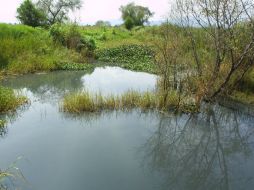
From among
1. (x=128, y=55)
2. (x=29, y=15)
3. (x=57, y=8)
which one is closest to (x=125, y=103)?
(x=128, y=55)

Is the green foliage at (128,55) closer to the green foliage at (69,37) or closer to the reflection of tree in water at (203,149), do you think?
the green foliage at (69,37)

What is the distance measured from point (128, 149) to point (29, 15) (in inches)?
933

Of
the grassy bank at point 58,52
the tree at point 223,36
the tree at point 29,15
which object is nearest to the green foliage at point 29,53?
the grassy bank at point 58,52

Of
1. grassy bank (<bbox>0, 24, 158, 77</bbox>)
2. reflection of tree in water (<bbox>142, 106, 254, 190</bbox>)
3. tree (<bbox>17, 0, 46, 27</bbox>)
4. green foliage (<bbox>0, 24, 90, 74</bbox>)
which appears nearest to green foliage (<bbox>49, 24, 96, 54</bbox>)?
grassy bank (<bbox>0, 24, 158, 77</bbox>)

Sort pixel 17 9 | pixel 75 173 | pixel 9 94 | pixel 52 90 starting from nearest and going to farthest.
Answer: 1. pixel 75 173
2. pixel 9 94
3. pixel 52 90
4. pixel 17 9

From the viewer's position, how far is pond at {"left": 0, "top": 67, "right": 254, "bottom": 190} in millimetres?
5688

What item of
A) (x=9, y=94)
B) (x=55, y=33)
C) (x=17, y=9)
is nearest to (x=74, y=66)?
(x=55, y=33)

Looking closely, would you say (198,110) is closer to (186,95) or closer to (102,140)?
(186,95)

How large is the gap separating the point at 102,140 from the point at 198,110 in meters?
2.97

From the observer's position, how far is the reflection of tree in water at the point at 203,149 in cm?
585

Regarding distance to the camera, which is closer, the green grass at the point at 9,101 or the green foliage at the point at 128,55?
the green grass at the point at 9,101

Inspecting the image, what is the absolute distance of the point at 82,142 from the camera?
723cm

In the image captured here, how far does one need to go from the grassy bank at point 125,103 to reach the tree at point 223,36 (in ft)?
2.79

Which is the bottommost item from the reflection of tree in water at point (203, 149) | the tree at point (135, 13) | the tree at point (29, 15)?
the reflection of tree in water at point (203, 149)
